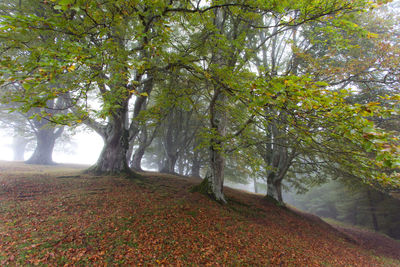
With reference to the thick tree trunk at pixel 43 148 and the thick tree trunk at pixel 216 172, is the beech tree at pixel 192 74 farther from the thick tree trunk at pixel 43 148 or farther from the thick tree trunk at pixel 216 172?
the thick tree trunk at pixel 43 148

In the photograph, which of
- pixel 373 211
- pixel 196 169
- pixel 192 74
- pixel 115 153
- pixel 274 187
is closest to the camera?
pixel 192 74

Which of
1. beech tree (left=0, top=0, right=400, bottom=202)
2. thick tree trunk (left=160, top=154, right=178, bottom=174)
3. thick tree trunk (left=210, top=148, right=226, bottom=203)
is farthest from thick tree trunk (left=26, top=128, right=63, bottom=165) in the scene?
thick tree trunk (left=210, top=148, right=226, bottom=203)

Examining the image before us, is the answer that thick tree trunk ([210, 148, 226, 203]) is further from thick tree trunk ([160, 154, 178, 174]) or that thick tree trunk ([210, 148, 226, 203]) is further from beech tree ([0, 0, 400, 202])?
thick tree trunk ([160, 154, 178, 174])

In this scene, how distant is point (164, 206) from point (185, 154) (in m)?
13.0

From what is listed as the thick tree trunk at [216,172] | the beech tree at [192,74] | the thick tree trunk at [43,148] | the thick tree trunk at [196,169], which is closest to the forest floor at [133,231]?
the thick tree trunk at [216,172]

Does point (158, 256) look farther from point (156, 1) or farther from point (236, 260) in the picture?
point (156, 1)

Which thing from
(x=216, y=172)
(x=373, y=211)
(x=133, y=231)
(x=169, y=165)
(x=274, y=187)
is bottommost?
(x=373, y=211)

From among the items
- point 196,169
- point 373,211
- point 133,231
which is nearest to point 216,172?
point 133,231

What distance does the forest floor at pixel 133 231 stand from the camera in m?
3.38

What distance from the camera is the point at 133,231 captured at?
421 cm

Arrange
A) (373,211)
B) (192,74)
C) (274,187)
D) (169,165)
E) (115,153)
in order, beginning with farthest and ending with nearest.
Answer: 1. (169,165)
2. (373,211)
3. (274,187)
4. (115,153)
5. (192,74)

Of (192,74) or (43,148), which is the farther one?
(43,148)

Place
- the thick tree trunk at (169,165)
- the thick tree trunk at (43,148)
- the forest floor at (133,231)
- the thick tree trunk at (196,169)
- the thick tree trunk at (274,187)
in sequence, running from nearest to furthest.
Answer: the forest floor at (133,231), the thick tree trunk at (274,187), the thick tree trunk at (43,148), the thick tree trunk at (169,165), the thick tree trunk at (196,169)

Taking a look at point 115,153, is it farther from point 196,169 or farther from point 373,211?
point 373,211
